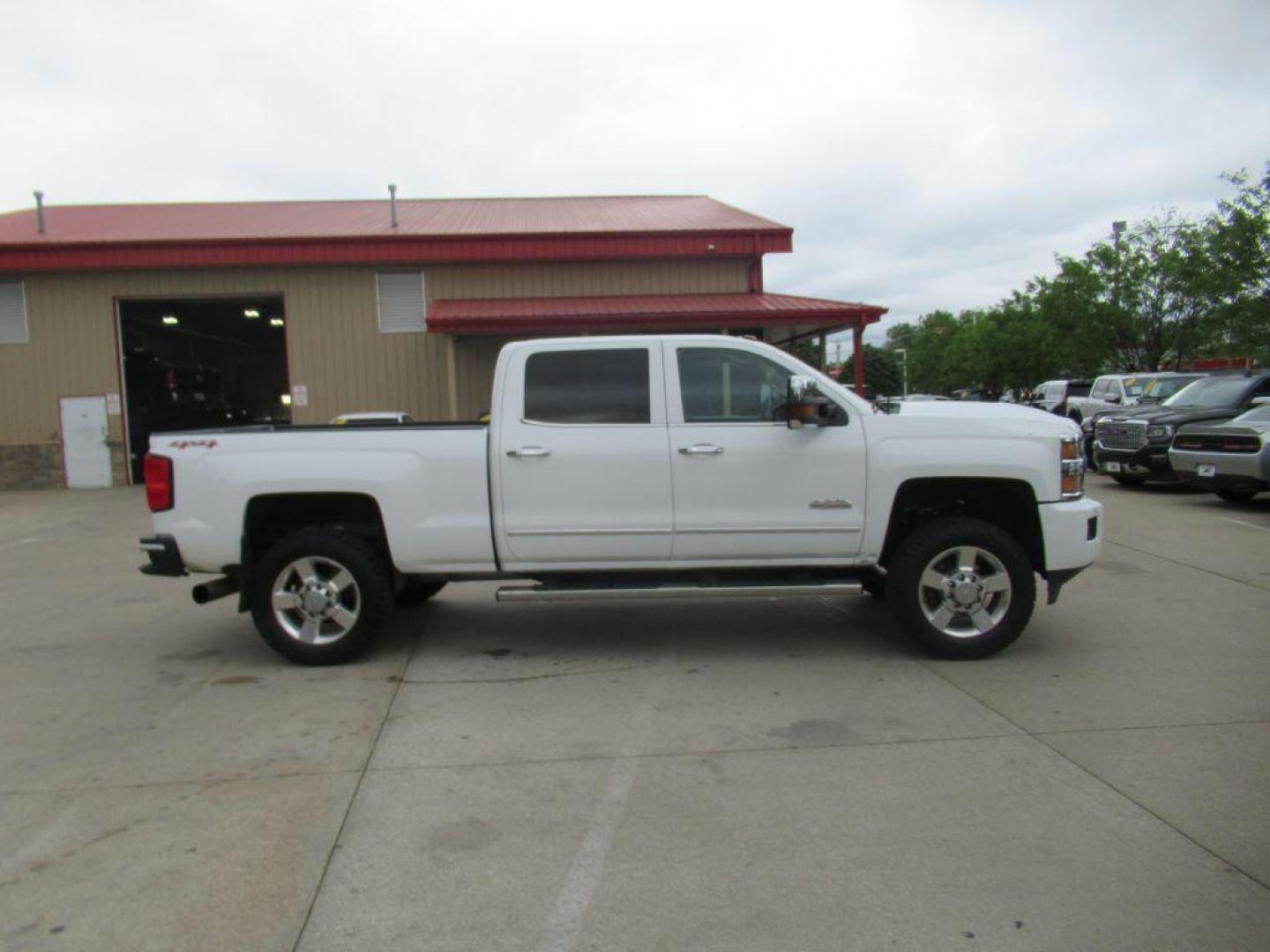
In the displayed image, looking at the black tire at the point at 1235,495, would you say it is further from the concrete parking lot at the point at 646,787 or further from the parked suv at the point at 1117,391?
the parked suv at the point at 1117,391

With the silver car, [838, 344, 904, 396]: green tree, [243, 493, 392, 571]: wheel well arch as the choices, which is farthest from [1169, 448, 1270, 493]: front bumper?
[838, 344, 904, 396]: green tree

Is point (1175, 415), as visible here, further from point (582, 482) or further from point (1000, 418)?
point (582, 482)

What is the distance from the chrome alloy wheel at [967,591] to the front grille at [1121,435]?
1106 cm

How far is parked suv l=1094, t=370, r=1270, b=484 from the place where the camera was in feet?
49.9

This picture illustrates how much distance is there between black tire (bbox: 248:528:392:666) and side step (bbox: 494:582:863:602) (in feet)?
2.68

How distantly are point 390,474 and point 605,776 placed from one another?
2.55 m

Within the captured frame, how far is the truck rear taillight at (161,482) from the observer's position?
6059 millimetres

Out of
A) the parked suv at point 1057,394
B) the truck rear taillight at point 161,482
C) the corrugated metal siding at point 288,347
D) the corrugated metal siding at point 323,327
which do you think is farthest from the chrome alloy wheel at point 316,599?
the parked suv at point 1057,394

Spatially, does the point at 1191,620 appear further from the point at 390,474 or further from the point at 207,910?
the point at 207,910

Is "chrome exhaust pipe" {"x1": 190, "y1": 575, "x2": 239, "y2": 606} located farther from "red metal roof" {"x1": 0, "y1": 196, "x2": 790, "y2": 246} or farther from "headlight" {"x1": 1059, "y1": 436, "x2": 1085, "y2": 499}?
"red metal roof" {"x1": 0, "y1": 196, "x2": 790, "y2": 246}

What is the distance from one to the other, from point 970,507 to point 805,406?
151 centimetres

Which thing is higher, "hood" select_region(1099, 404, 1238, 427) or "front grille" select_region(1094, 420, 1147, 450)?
"hood" select_region(1099, 404, 1238, 427)

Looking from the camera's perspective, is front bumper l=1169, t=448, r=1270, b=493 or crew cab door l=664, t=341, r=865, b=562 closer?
crew cab door l=664, t=341, r=865, b=562

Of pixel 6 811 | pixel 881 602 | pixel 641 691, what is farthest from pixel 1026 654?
pixel 6 811
